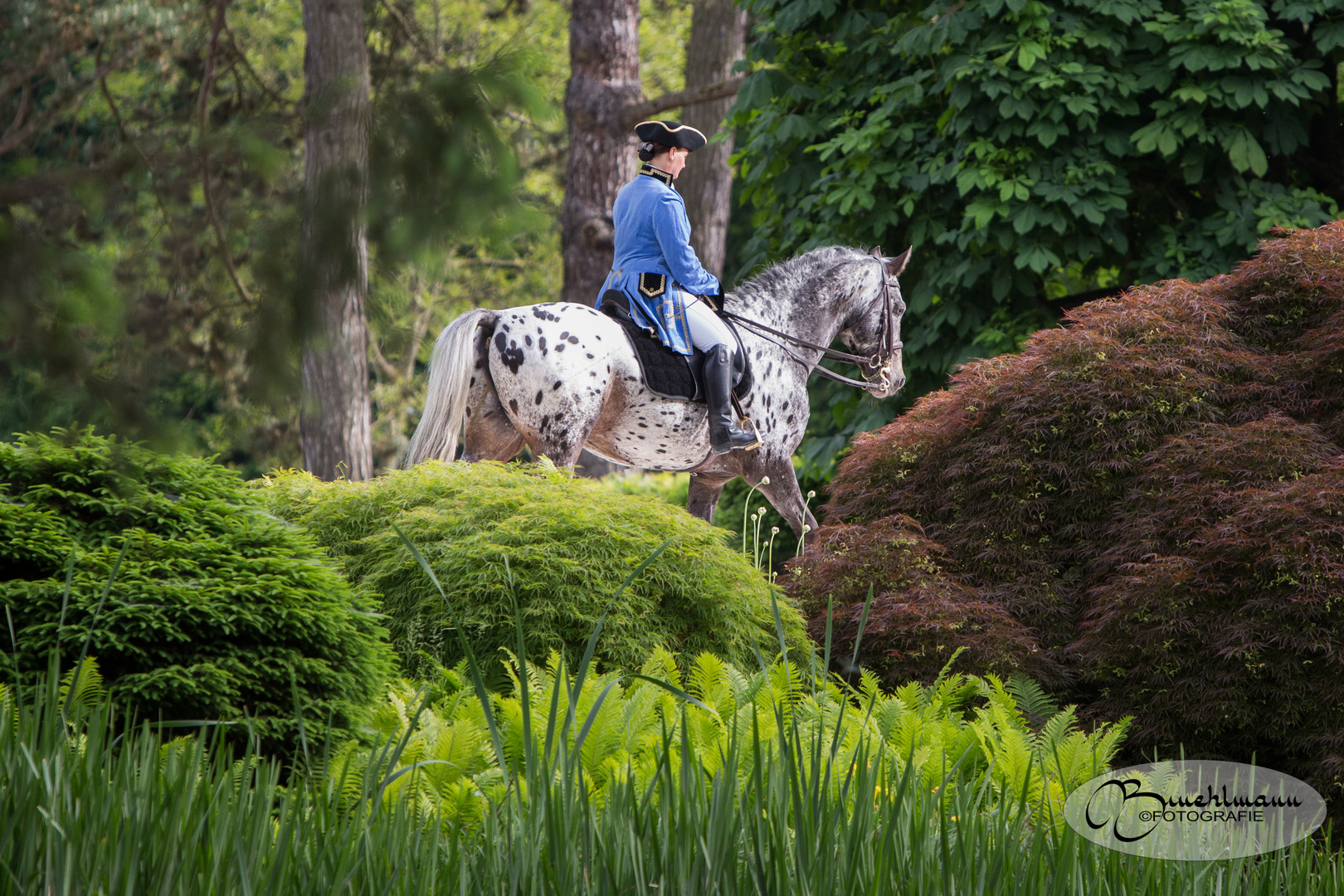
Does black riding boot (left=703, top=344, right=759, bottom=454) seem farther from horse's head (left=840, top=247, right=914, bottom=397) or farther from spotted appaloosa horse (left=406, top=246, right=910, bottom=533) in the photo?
horse's head (left=840, top=247, right=914, bottom=397)

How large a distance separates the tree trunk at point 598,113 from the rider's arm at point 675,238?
5.21 metres

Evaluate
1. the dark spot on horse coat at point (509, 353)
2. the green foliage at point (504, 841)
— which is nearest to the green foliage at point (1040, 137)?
the dark spot on horse coat at point (509, 353)

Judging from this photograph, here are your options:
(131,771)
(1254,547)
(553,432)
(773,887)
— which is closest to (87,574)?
(131,771)

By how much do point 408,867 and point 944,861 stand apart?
1.09m

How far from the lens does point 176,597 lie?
3436mm

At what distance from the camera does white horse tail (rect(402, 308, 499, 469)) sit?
21.0ft

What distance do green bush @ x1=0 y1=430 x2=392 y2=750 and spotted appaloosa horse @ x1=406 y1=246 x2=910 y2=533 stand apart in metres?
2.62

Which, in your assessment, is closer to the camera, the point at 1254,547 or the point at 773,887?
the point at 773,887

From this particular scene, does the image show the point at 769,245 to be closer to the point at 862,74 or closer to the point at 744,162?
the point at 744,162

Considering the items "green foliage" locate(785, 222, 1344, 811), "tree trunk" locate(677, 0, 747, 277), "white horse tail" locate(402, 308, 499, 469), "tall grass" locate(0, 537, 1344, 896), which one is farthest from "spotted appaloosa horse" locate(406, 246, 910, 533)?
"tree trunk" locate(677, 0, 747, 277)

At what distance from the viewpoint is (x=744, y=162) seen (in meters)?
10.3

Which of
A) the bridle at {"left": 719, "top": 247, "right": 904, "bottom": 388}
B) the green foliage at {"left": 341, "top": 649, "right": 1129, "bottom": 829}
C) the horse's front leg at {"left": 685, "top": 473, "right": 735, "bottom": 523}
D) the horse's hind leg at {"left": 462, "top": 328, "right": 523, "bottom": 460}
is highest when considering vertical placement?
the bridle at {"left": 719, "top": 247, "right": 904, "bottom": 388}

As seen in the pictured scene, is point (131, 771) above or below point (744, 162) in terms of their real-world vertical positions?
below

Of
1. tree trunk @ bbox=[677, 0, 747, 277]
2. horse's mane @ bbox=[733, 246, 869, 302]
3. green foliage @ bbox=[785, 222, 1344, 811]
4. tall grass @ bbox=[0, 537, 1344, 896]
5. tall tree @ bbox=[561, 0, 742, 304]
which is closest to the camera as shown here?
tall grass @ bbox=[0, 537, 1344, 896]
